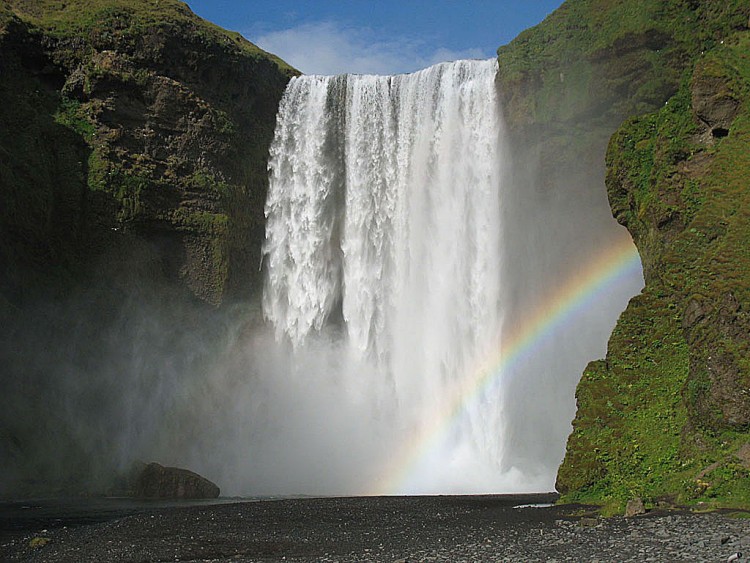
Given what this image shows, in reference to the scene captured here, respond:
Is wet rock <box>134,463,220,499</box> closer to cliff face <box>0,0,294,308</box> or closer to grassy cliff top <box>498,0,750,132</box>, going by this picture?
cliff face <box>0,0,294,308</box>

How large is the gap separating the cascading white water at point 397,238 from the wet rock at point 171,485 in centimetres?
903

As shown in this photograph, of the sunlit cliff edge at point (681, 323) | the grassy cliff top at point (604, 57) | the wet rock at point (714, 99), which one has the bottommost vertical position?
the sunlit cliff edge at point (681, 323)

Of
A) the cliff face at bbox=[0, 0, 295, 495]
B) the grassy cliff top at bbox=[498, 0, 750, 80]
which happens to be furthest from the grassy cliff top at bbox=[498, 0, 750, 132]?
the cliff face at bbox=[0, 0, 295, 495]

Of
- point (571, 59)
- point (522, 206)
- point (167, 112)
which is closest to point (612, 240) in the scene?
point (522, 206)

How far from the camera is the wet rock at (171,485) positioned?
79.1ft

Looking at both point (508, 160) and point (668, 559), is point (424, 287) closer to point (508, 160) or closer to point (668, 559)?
point (508, 160)

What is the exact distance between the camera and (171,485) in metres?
24.5

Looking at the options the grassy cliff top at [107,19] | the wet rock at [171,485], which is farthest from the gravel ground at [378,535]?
the grassy cliff top at [107,19]

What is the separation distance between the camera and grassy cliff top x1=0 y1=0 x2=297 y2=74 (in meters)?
33.0

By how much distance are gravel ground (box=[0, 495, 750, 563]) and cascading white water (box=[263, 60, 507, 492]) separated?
1369 centimetres

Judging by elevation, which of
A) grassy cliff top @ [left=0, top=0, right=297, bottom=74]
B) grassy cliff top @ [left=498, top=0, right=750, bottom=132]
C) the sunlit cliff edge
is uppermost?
grassy cliff top @ [left=0, top=0, right=297, bottom=74]

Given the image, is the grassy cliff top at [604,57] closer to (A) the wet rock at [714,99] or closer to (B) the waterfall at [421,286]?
(B) the waterfall at [421,286]

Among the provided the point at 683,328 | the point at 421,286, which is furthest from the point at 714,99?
the point at 421,286

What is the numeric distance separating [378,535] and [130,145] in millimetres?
24432
